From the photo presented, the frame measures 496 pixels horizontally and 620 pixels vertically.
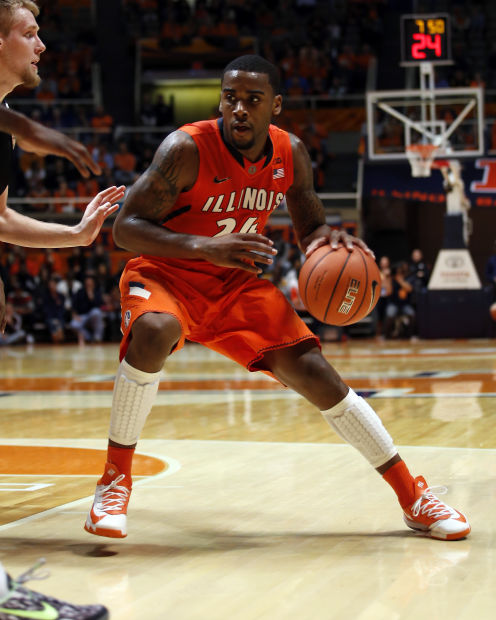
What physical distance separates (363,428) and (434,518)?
42 centimetres

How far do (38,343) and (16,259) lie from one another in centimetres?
166

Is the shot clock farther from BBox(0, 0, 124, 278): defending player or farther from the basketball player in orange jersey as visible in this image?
BBox(0, 0, 124, 278): defending player

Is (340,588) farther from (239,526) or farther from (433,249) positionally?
(433,249)

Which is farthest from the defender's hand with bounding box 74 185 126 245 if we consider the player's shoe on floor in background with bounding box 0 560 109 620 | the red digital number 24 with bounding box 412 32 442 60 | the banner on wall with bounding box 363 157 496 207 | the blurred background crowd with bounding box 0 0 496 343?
the banner on wall with bounding box 363 157 496 207

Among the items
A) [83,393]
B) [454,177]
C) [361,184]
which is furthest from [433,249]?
[83,393]

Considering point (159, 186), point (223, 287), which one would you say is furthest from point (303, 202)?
point (159, 186)

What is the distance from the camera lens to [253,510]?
12.8 ft

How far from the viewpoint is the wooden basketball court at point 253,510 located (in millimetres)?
2668

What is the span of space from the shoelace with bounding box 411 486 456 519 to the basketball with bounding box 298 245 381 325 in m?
0.72

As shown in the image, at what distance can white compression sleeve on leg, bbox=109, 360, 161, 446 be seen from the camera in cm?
349

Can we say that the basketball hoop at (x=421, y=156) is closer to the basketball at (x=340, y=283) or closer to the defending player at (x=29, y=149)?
the basketball at (x=340, y=283)

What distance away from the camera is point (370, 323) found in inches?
660

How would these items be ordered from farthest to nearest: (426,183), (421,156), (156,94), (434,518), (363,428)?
(156,94) < (426,183) < (421,156) < (363,428) < (434,518)

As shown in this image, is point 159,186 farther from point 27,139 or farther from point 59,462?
point 59,462
